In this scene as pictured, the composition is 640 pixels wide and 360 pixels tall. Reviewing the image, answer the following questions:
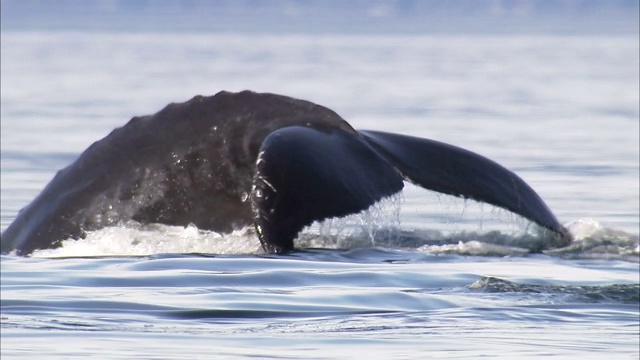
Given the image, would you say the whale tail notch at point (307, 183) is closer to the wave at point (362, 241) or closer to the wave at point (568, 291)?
the wave at point (362, 241)

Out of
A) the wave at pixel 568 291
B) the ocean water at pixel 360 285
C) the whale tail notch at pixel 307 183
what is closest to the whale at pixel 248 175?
the whale tail notch at pixel 307 183

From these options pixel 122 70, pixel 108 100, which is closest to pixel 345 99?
pixel 108 100

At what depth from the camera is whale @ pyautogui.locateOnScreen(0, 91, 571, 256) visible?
848 cm

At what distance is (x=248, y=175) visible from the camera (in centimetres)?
888

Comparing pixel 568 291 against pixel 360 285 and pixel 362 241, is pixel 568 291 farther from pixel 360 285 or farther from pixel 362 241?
pixel 362 241

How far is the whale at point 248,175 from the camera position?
8.48 meters

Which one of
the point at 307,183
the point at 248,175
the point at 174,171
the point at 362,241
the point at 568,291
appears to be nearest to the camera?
the point at 568,291

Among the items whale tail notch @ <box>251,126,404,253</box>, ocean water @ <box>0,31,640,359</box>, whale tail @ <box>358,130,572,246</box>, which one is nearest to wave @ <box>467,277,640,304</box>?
ocean water @ <box>0,31,640,359</box>

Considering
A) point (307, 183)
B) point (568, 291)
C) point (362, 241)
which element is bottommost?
point (568, 291)

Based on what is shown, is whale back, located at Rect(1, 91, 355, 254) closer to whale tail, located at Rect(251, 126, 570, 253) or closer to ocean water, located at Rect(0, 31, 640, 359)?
ocean water, located at Rect(0, 31, 640, 359)

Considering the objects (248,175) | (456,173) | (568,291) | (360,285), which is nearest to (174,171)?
(248,175)

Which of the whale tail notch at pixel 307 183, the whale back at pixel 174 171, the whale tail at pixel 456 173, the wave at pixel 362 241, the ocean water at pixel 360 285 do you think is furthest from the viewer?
the wave at pixel 362 241

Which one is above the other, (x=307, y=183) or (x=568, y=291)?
(x=307, y=183)

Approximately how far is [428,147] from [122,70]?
1258 inches
